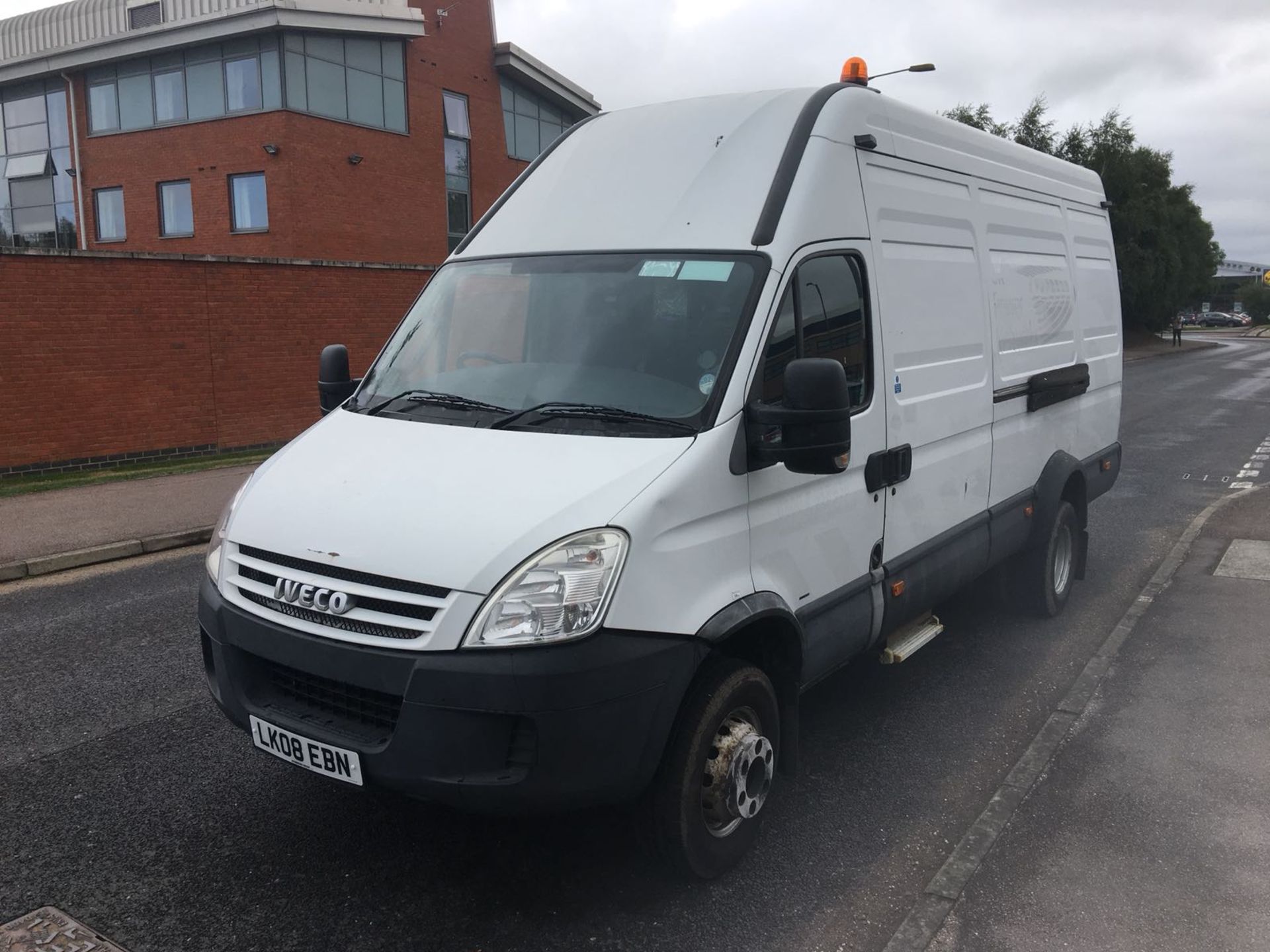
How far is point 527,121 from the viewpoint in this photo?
3509 cm

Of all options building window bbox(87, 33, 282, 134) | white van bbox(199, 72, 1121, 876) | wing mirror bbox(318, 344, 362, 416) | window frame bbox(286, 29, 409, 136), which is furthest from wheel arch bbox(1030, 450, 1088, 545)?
building window bbox(87, 33, 282, 134)

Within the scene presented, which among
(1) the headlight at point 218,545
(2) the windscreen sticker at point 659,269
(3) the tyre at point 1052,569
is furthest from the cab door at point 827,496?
(3) the tyre at point 1052,569

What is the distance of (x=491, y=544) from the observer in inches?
120

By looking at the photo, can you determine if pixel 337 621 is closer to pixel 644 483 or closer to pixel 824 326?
pixel 644 483

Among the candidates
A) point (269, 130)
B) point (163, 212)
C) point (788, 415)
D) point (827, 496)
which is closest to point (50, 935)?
point (788, 415)

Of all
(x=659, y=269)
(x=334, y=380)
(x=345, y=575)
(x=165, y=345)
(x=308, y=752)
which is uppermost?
(x=659, y=269)

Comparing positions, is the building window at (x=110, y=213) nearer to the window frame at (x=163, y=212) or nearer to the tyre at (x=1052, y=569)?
the window frame at (x=163, y=212)

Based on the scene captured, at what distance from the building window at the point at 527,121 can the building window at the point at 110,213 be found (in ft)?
38.1

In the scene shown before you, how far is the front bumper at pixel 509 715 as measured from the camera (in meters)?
2.97

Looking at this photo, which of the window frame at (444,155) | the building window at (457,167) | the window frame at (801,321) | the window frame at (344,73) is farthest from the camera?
the building window at (457,167)

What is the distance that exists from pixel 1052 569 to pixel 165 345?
12.0m

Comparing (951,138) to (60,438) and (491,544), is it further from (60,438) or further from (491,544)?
(60,438)

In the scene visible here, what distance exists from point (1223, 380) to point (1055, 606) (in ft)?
81.5

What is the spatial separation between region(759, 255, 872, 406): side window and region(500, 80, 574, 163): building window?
3087 centimetres
